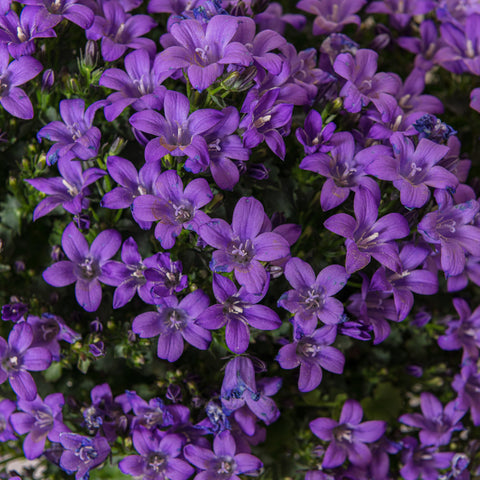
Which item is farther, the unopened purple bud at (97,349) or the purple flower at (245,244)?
the unopened purple bud at (97,349)

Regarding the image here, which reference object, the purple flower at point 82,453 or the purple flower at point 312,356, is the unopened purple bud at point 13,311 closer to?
the purple flower at point 82,453

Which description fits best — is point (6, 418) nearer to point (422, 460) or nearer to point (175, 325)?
point (175, 325)

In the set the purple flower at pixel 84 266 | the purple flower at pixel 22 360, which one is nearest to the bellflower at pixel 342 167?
the purple flower at pixel 84 266

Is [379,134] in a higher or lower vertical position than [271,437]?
higher

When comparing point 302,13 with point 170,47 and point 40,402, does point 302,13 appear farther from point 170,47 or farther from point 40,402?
point 40,402

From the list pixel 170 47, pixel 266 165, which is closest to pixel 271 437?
pixel 266 165

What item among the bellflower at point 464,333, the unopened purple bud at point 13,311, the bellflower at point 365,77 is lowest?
the bellflower at point 464,333
